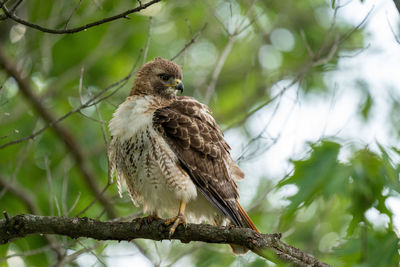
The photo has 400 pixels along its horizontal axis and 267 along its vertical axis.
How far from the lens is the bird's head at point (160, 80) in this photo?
19.5 ft

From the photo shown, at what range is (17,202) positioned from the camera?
734cm

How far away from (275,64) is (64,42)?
410cm

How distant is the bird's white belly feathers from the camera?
196 inches

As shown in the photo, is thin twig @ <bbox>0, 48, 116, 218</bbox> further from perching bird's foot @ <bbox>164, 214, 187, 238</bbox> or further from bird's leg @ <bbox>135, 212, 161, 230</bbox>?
perching bird's foot @ <bbox>164, 214, 187, 238</bbox>

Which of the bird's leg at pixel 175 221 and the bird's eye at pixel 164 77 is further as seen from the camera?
the bird's eye at pixel 164 77

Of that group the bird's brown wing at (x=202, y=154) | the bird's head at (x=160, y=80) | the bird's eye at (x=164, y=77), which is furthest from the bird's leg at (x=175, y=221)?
the bird's eye at (x=164, y=77)

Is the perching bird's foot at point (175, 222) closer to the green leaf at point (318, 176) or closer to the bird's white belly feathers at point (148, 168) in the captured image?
the bird's white belly feathers at point (148, 168)

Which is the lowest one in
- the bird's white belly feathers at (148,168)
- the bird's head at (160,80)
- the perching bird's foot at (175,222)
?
the perching bird's foot at (175,222)

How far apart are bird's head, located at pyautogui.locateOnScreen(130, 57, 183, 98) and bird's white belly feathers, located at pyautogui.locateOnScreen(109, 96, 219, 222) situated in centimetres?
44

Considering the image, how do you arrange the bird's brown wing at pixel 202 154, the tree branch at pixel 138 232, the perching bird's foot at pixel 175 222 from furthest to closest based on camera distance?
the bird's brown wing at pixel 202 154 → the perching bird's foot at pixel 175 222 → the tree branch at pixel 138 232

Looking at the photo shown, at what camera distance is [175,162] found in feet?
16.5

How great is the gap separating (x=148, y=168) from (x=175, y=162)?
0.25 m

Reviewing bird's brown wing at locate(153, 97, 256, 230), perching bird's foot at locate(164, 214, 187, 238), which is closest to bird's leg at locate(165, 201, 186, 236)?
perching bird's foot at locate(164, 214, 187, 238)

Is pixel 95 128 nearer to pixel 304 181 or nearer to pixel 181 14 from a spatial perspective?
pixel 181 14
